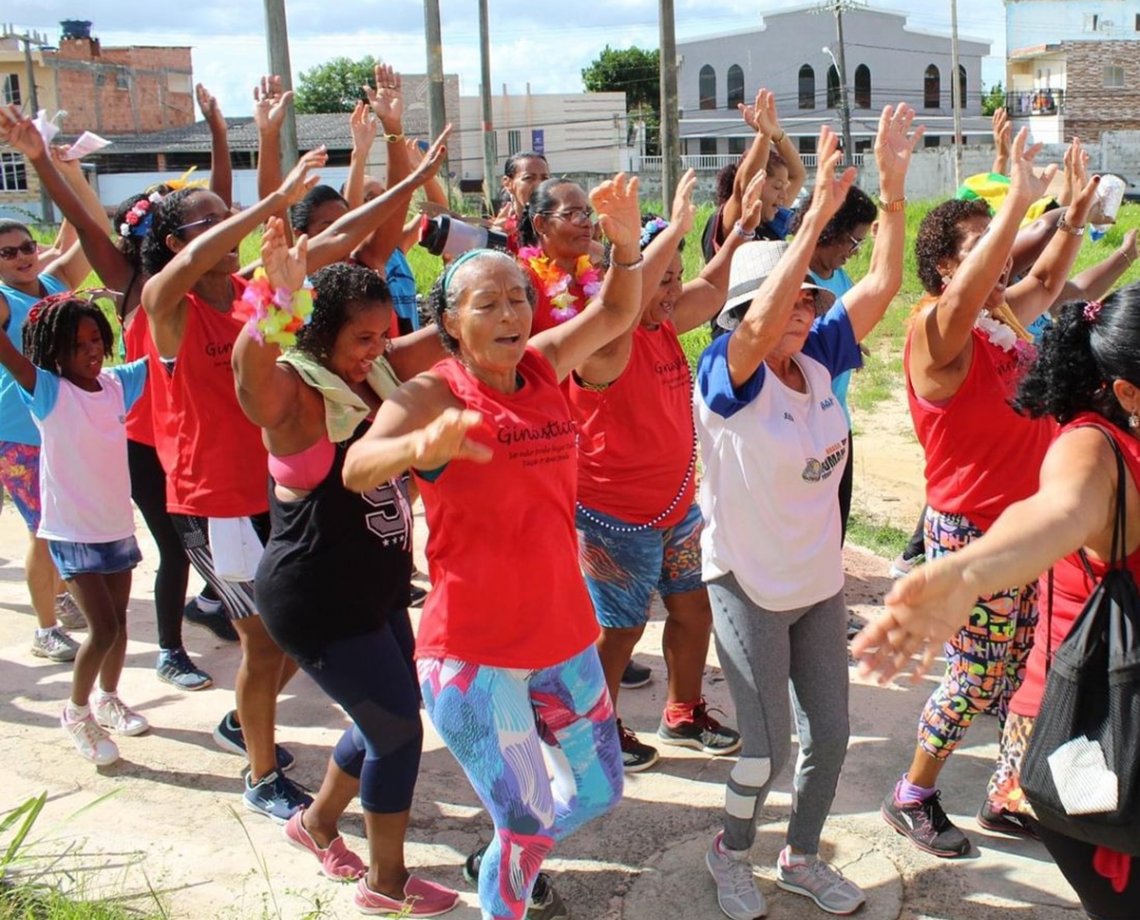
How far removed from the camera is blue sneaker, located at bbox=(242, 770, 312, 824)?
4.22m

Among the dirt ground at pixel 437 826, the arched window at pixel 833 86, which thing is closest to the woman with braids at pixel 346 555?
the dirt ground at pixel 437 826

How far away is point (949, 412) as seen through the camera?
395 centimetres

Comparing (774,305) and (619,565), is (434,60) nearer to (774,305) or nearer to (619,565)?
(619,565)

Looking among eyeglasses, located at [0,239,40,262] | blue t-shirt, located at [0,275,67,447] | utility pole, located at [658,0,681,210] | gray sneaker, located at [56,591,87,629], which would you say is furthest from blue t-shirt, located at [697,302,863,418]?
utility pole, located at [658,0,681,210]

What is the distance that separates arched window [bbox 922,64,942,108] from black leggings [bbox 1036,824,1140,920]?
6867 cm

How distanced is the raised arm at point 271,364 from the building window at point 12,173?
55.3 meters

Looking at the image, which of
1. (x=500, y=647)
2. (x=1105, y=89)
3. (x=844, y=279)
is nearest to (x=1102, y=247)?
(x=844, y=279)

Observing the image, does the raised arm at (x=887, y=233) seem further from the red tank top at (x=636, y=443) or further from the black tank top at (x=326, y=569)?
the black tank top at (x=326, y=569)

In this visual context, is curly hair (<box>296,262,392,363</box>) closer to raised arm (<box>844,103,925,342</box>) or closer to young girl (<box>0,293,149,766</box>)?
raised arm (<box>844,103,925,342</box>)

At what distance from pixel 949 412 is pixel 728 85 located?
61.7 m

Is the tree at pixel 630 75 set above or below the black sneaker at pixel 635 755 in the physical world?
above

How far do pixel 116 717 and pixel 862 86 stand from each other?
65143 mm

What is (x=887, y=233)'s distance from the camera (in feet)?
12.6

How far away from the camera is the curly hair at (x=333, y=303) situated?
3.52 m
